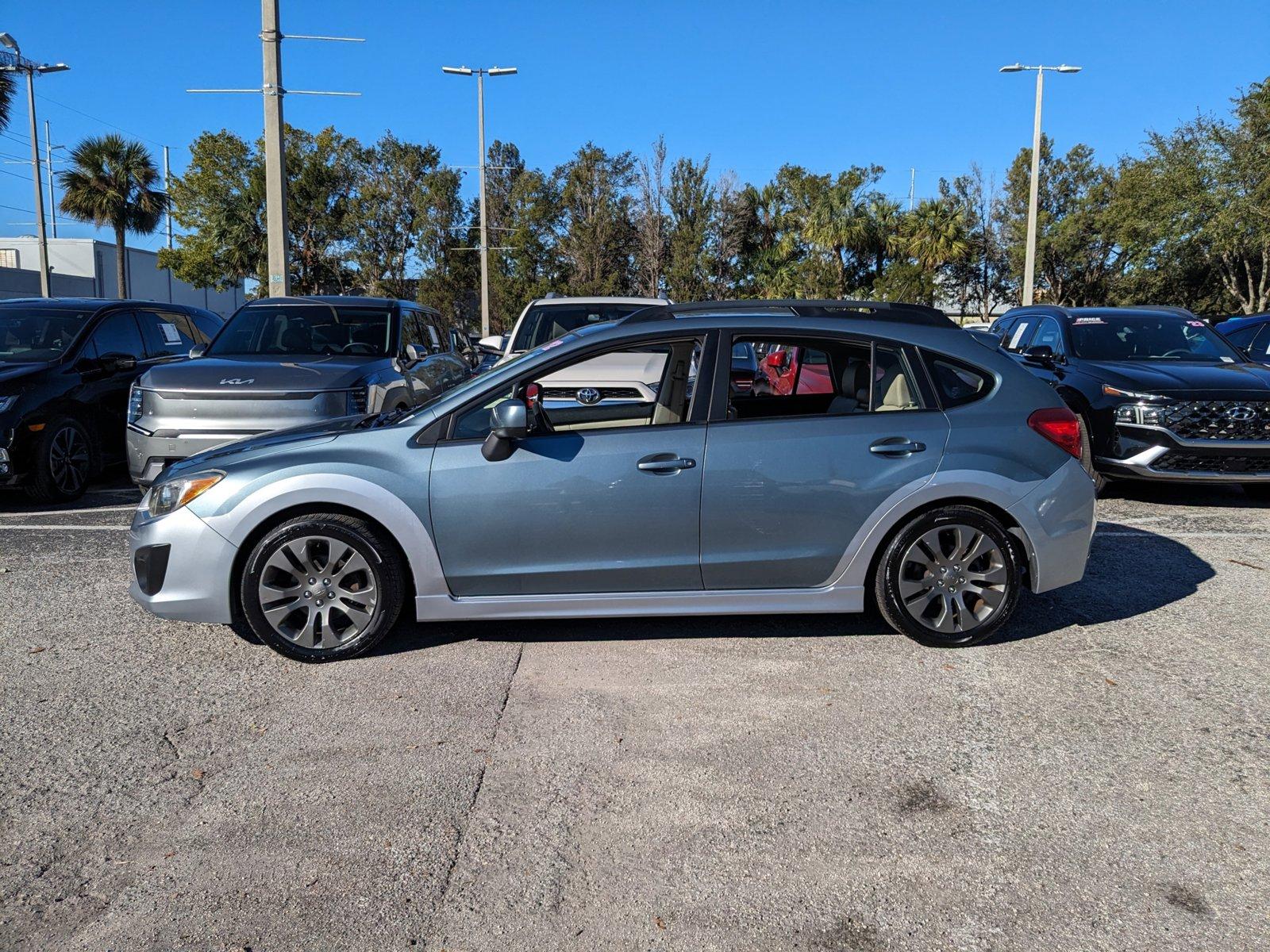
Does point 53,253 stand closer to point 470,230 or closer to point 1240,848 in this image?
point 470,230

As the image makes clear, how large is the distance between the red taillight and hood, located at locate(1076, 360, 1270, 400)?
156 inches

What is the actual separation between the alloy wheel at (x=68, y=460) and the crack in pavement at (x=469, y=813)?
19.7 ft

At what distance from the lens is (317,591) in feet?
15.5

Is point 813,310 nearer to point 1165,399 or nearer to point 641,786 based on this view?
point 641,786

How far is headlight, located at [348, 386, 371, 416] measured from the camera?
308 inches

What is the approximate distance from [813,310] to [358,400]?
160 inches

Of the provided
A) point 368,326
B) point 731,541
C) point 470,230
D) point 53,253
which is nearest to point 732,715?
point 731,541

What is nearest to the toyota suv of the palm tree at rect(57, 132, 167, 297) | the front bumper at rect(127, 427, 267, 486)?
the front bumper at rect(127, 427, 267, 486)

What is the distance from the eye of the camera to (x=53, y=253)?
178 feet

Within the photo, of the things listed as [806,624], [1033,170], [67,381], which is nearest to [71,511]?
[67,381]

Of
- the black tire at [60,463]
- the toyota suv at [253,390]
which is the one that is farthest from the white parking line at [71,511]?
the toyota suv at [253,390]

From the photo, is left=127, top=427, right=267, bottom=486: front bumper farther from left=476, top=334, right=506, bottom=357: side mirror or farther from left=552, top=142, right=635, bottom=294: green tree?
left=552, top=142, right=635, bottom=294: green tree

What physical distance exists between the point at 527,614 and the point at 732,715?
115cm

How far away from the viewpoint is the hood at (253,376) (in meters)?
7.70
